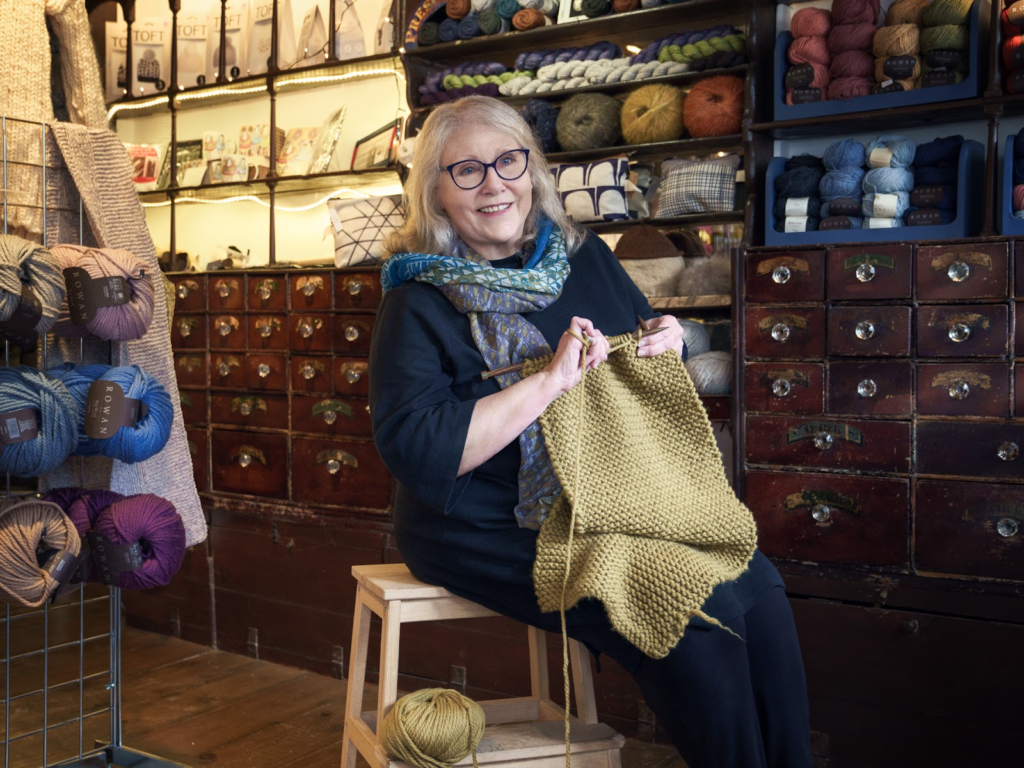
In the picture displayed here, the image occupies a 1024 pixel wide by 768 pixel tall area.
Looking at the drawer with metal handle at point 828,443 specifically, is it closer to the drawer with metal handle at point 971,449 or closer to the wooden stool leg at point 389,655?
the drawer with metal handle at point 971,449

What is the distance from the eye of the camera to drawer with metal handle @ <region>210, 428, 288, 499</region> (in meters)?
3.22

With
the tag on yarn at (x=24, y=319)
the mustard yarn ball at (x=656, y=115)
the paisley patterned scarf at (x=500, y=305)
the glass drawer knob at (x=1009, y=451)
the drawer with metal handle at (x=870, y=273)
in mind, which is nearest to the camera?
the paisley patterned scarf at (x=500, y=305)

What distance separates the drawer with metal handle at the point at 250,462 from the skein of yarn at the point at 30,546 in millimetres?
1393

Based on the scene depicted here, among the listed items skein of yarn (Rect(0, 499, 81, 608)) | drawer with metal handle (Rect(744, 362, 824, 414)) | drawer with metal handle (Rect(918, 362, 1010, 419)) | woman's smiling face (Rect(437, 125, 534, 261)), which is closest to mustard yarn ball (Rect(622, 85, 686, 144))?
drawer with metal handle (Rect(744, 362, 824, 414))

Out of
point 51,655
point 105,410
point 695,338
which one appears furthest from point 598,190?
point 51,655

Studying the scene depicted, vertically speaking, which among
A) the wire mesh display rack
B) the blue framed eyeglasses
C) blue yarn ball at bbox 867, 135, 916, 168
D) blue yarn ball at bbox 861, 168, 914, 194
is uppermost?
blue yarn ball at bbox 867, 135, 916, 168

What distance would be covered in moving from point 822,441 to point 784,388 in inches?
6.0

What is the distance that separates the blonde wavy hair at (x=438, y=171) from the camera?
71.2 inches

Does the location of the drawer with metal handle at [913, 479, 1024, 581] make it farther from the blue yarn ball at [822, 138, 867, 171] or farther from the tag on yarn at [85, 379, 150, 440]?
the tag on yarn at [85, 379, 150, 440]

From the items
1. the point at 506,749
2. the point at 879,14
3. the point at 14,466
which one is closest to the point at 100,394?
the point at 14,466

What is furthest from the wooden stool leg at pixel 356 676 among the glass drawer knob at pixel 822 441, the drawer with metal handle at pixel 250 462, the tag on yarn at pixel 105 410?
the drawer with metal handle at pixel 250 462

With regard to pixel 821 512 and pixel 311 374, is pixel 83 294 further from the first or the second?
pixel 821 512

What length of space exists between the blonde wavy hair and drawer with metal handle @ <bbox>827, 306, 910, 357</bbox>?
787 mm

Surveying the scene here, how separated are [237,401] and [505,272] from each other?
75.2 inches
